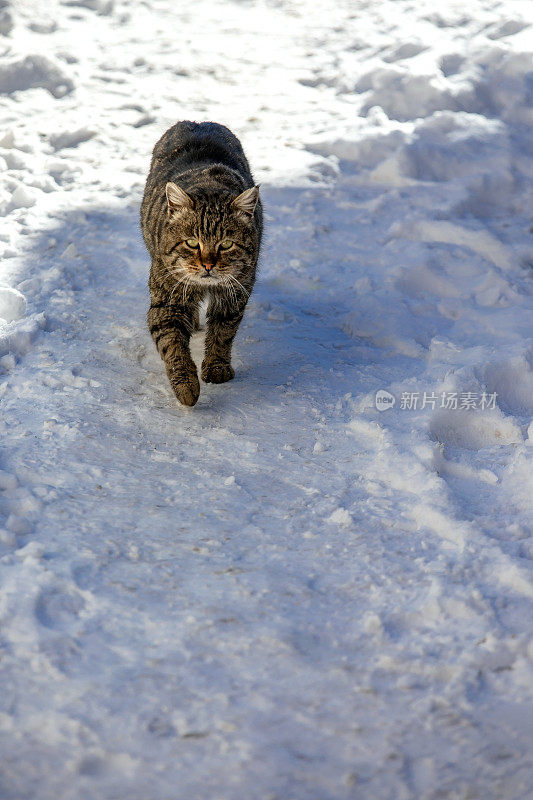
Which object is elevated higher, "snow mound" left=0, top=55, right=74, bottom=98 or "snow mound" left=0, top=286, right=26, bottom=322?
"snow mound" left=0, top=55, right=74, bottom=98

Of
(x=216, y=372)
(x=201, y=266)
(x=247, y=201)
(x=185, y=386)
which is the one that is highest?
(x=247, y=201)

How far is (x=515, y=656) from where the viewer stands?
2.23 meters

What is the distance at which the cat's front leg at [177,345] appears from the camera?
11.2 feet

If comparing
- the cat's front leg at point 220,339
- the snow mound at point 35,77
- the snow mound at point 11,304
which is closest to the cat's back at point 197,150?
the cat's front leg at point 220,339

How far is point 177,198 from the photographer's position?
3434mm

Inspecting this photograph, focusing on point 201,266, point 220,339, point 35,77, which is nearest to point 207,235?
point 201,266

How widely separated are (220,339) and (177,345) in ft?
0.78

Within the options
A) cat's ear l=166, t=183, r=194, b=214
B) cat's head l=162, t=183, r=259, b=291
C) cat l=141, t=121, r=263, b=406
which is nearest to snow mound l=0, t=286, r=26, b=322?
cat l=141, t=121, r=263, b=406

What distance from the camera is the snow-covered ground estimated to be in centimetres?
200

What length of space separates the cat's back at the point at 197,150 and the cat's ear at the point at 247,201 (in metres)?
0.61

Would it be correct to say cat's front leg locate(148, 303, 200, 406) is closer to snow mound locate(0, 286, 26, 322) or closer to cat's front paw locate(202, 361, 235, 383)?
cat's front paw locate(202, 361, 235, 383)

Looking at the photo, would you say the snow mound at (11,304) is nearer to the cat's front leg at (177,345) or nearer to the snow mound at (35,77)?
the cat's front leg at (177,345)

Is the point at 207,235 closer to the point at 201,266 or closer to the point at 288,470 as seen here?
the point at 201,266

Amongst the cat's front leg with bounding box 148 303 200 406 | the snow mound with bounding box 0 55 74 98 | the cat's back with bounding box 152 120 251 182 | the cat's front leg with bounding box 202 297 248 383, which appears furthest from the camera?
the snow mound with bounding box 0 55 74 98
